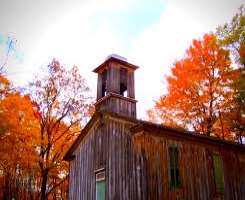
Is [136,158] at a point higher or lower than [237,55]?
lower

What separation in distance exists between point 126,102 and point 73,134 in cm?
943

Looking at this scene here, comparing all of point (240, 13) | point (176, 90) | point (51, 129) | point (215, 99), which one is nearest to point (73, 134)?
point (51, 129)

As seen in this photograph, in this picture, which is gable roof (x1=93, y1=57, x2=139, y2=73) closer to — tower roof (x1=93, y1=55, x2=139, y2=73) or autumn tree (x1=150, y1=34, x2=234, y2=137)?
tower roof (x1=93, y1=55, x2=139, y2=73)

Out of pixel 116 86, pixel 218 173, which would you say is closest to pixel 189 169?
pixel 218 173

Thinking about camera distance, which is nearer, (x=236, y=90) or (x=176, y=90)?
(x=236, y=90)

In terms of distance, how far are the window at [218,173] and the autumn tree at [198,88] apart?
26.9 feet

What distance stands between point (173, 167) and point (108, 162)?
325cm

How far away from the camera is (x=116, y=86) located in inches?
723

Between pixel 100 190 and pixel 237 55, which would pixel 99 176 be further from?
pixel 237 55

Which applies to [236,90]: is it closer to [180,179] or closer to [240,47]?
[240,47]

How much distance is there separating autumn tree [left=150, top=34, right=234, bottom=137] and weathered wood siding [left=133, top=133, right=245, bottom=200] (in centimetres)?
711

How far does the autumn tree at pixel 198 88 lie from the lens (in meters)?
25.2

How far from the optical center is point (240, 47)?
76.2 ft

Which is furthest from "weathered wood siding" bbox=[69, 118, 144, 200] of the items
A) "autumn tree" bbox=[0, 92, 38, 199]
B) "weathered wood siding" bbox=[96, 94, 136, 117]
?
"autumn tree" bbox=[0, 92, 38, 199]
